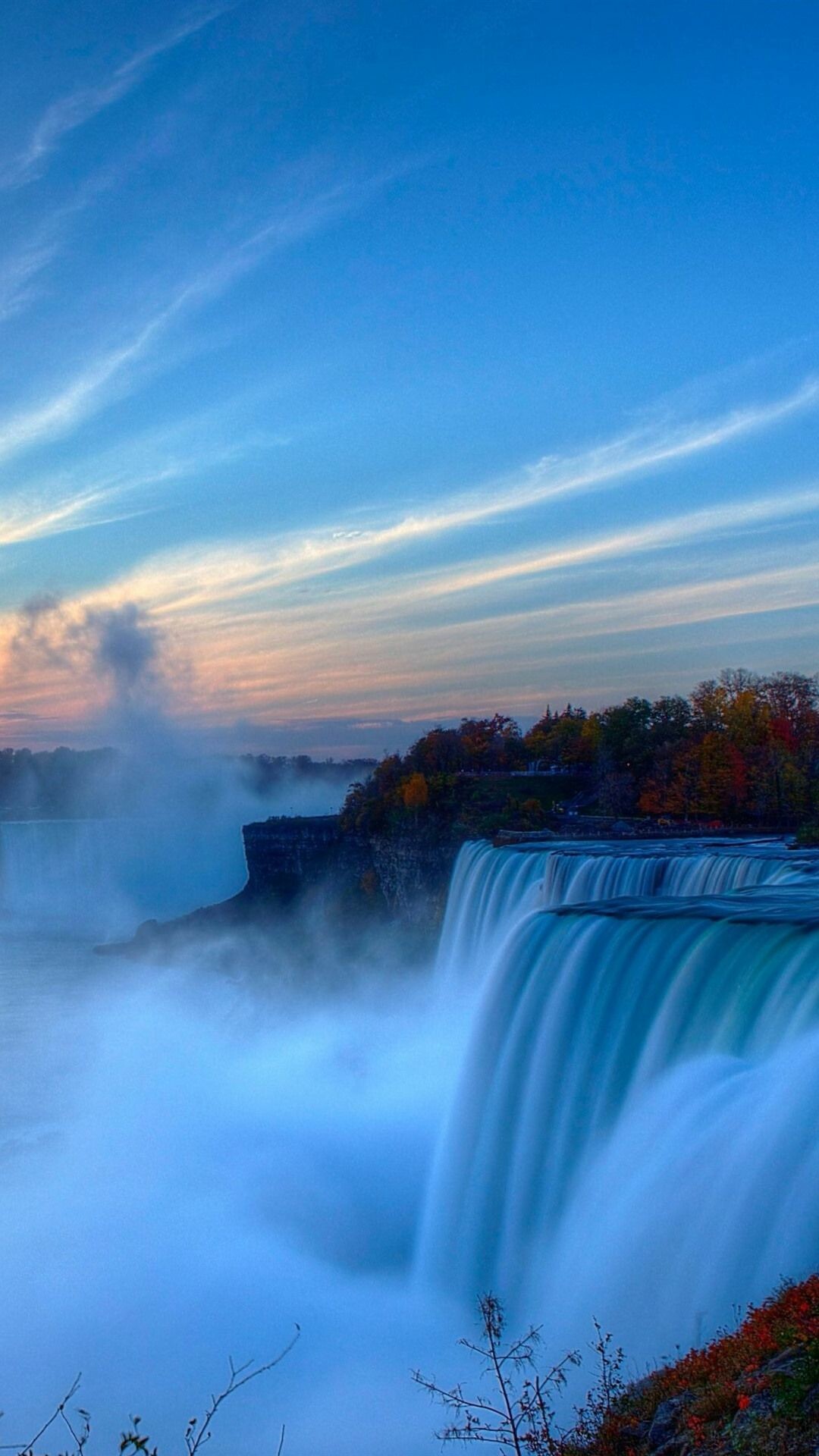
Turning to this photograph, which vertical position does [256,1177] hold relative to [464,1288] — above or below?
below

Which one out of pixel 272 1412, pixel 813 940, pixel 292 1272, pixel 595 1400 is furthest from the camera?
pixel 292 1272

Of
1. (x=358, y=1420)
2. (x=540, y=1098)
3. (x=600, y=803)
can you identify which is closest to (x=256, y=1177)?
(x=540, y=1098)

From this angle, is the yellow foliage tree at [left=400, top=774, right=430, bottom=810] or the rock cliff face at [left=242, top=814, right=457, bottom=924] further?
the yellow foliage tree at [left=400, top=774, right=430, bottom=810]

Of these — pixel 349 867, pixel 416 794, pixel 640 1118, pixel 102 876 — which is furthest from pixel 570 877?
pixel 102 876

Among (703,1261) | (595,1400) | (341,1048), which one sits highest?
(703,1261)

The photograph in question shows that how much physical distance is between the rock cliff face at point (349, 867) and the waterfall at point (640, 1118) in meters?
28.3

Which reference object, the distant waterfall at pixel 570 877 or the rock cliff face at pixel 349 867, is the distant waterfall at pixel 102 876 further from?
the distant waterfall at pixel 570 877

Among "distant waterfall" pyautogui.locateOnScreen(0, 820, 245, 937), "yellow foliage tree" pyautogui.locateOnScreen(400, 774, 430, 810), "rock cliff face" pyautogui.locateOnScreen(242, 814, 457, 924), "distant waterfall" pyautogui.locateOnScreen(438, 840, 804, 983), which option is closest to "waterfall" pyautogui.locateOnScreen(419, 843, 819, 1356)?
"distant waterfall" pyautogui.locateOnScreen(438, 840, 804, 983)

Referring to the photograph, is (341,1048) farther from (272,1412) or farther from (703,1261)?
(703,1261)

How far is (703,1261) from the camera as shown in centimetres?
907

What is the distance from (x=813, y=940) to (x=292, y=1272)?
357 inches

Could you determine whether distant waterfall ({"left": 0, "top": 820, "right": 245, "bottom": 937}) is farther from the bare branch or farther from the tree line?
the bare branch

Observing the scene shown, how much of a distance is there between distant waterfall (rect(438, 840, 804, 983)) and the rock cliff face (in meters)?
8.68

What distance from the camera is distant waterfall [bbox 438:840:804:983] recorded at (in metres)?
23.3
